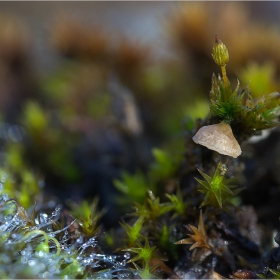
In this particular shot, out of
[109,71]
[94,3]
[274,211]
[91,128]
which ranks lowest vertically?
[274,211]

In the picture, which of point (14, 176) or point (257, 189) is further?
point (14, 176)

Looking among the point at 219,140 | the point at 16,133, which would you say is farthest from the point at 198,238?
the point at 16,133

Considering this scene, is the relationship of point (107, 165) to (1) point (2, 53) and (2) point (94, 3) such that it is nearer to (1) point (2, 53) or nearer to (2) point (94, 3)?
(1) point (2, 53)

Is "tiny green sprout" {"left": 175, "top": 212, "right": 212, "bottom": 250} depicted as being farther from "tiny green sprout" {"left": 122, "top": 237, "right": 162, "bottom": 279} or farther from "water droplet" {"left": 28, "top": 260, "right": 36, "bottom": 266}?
"water droplet" {"left": 28, "top": 260, "right": 36, "bottom": 266}

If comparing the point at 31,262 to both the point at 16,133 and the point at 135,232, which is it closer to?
the point at 135,232

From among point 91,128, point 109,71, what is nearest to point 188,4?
point 109,71

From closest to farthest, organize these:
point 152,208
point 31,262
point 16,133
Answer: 1. point 31,262
2. point 152,208
3. point 16,133

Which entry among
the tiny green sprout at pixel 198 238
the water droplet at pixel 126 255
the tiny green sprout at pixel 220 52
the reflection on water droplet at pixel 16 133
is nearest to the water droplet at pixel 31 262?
the water droplet at pixel 126 255

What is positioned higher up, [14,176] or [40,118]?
[40,118]

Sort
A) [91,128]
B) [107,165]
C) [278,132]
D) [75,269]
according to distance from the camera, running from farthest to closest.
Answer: [91,128] < [107,165] < [278,132] < [75,269]
